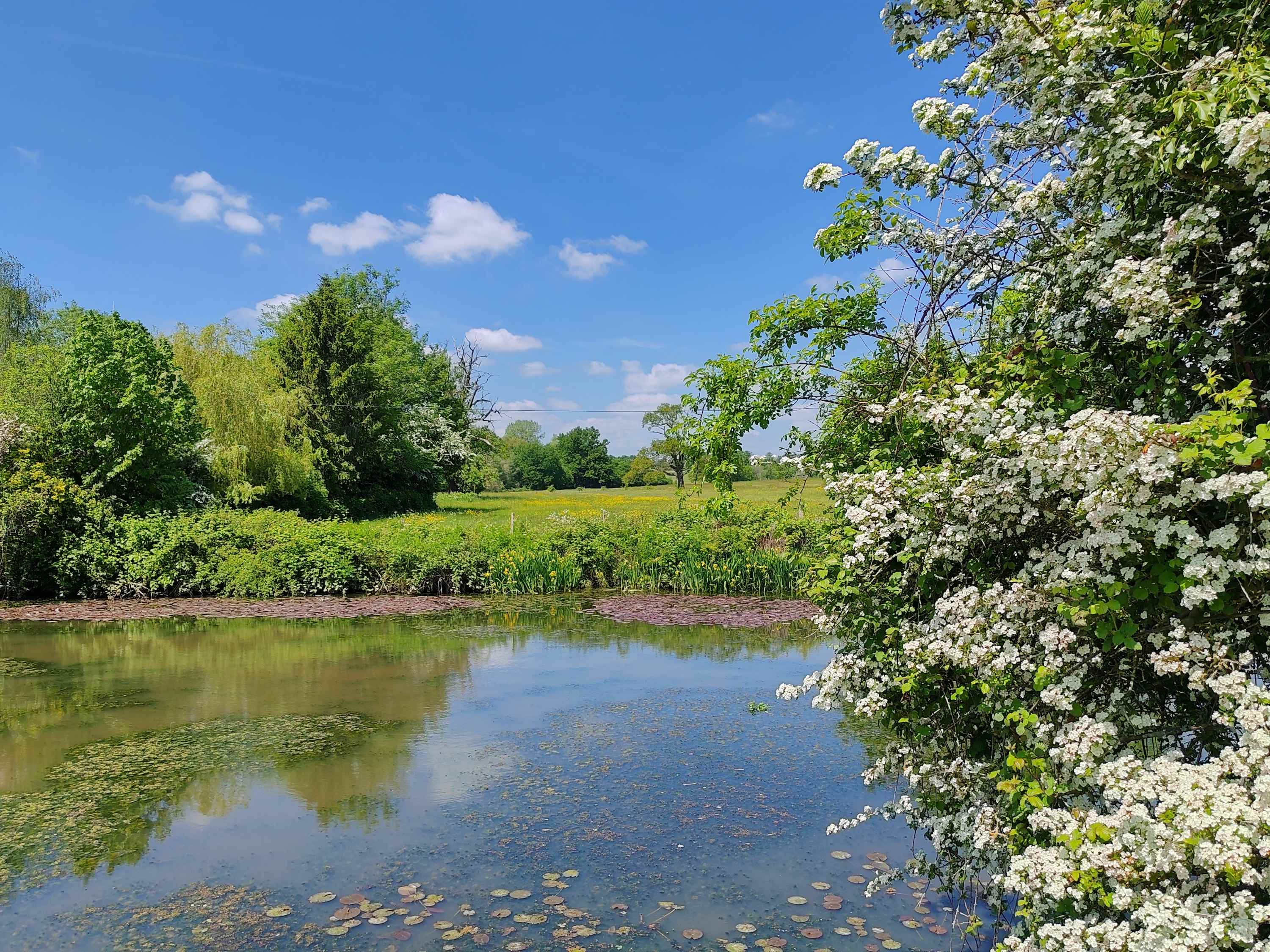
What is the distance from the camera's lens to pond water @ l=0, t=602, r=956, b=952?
4.17 m

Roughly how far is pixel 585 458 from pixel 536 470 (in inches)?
227

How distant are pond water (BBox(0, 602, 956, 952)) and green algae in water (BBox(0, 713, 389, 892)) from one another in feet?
0.08

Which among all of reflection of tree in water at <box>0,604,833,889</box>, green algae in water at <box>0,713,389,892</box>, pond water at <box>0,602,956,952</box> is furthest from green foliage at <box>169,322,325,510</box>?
green algae in water at <box>0,713,389,892</box>

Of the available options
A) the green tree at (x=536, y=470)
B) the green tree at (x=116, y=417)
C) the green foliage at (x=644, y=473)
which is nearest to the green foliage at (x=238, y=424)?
the green tree at (x=116, y=417)

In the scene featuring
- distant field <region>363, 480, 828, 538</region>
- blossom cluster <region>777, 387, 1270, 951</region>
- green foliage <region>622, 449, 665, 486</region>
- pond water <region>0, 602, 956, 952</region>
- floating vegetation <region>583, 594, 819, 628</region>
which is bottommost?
pond water <region>0, 602, 956, 952</region>

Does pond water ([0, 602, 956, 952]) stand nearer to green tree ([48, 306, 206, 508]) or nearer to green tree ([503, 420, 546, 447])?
green tree ([48, 306, 206, 508])

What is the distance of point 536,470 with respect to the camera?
230ft

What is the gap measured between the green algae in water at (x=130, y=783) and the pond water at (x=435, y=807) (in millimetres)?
24

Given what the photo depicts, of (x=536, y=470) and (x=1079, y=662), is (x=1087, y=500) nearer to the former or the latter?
(x=1079, y=662)

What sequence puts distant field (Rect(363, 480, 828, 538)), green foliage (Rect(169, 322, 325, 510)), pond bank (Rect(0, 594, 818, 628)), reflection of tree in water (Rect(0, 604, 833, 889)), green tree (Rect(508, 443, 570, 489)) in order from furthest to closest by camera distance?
green tree (Rect(508, 443, 570, 489)) < distant field (Rect(363, 480, 828, 538)) < green foliage (Rect(169, 322, 325, 510)) < pond bank (Rect(0, 594, 818, 628)) < reflection of tree in water (Rect(0, 604, 833, 889))

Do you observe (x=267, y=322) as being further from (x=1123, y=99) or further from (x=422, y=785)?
(x=1123, y=99)

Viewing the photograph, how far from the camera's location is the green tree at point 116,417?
50.2 feet

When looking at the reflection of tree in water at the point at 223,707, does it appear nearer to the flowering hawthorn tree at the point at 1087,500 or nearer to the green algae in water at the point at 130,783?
the green algae in water at the point at 130,783

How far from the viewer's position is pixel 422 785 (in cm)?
609
